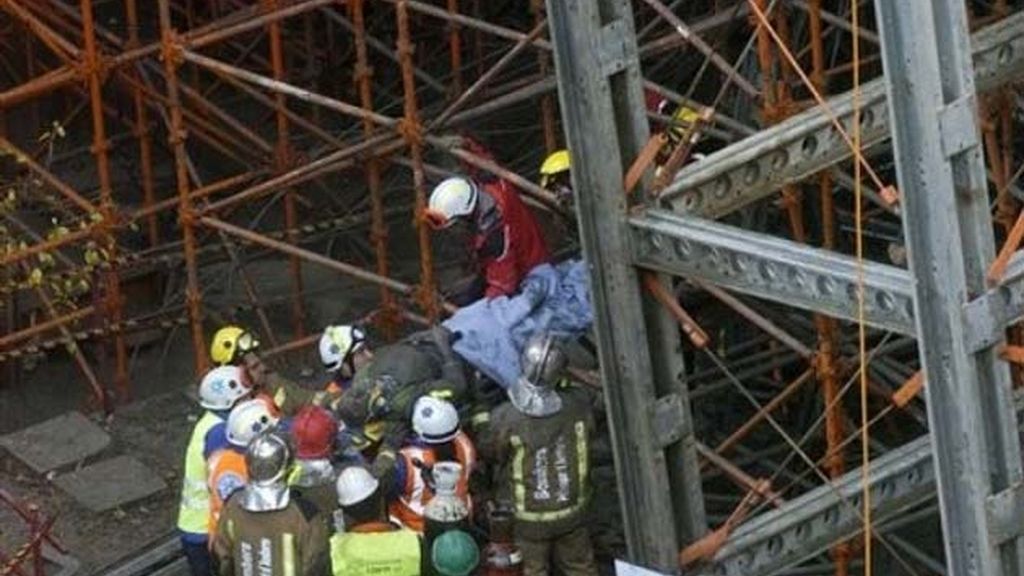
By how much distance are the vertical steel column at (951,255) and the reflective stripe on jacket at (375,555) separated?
307 cm

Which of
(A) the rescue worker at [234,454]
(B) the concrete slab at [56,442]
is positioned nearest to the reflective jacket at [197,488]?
(A) the rescue worker at [234,454]

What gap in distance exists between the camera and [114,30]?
2011 centimetres

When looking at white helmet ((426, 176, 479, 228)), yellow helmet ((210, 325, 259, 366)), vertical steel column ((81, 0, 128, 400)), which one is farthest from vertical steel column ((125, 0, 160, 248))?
white helmet ((426, 176, 479, 228))

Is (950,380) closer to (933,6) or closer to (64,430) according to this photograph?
(933,6)

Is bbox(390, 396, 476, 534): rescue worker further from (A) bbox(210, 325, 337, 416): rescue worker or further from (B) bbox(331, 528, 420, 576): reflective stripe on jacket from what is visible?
(A) bbox(210, 325, 337, 416): rescue worker

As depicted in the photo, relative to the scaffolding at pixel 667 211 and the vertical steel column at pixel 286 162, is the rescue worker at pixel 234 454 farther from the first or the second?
the vertical steel column at pixel 286 162

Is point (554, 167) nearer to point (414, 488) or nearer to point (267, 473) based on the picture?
point (414, 488)

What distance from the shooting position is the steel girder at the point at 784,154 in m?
11.1

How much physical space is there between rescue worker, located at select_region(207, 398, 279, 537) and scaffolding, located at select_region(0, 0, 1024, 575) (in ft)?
6.33

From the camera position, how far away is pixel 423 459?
1266 cm

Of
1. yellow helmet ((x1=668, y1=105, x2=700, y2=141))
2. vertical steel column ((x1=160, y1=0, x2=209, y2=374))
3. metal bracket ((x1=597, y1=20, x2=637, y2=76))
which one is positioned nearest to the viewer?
metal bracket ((x1=597, y1=20, x2=637, y2=76))

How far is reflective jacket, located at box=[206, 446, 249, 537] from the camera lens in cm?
1257

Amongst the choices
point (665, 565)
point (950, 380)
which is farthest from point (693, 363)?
point (950, 380)

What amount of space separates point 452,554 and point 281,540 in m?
0.80
